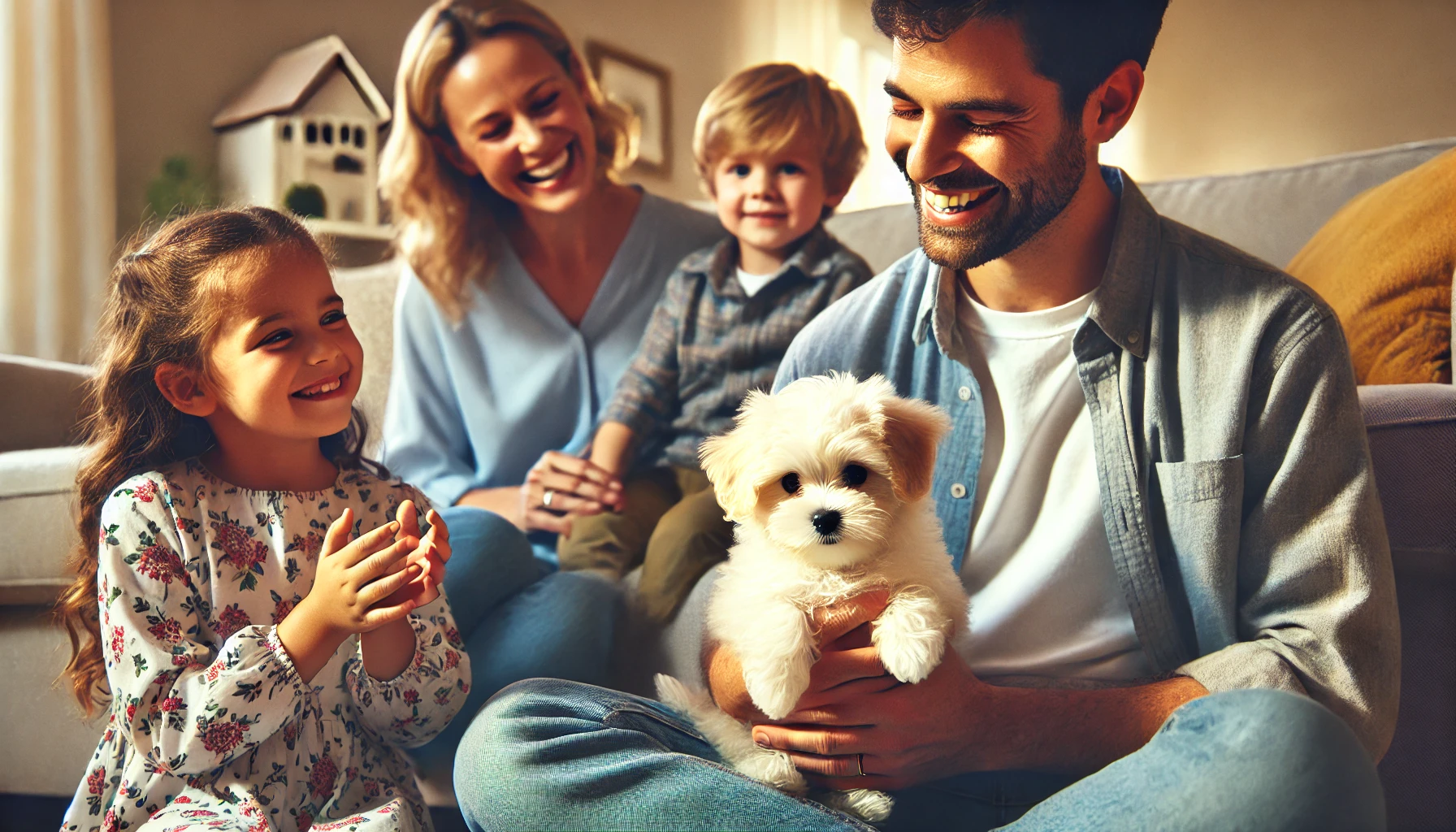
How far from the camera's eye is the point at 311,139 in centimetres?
244

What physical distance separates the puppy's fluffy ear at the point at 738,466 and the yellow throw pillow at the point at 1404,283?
79 cm

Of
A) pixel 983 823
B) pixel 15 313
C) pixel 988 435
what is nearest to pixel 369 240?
pixel 15 313

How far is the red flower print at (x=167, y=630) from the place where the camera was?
987mm

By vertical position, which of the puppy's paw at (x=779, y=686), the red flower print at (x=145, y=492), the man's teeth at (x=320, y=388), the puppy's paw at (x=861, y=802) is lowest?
the puppy's paw at (x=861, y=802)

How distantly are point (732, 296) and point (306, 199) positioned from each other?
4.74 feet

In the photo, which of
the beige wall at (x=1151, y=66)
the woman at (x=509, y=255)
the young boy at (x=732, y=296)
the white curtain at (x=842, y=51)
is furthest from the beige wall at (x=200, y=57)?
the young boy at (x=732, y=296)

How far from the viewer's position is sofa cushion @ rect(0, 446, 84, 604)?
4.77 ft

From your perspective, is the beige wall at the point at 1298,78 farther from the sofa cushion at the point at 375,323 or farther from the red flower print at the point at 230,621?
the sofa cushion at the point at 375,323

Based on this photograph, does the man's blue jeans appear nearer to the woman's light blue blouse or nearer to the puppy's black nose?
the puppy's black nose

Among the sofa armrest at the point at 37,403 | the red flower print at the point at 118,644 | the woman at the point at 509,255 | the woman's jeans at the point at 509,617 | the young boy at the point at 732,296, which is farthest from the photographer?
the sofa armrest at the point at 37,403

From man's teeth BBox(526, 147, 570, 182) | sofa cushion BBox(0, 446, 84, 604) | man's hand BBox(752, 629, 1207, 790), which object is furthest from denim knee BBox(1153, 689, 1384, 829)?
sofa cushion BBox(0, 446, 84, 604)

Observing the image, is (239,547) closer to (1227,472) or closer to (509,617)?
(509,617)

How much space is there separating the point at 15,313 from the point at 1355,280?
101 inches

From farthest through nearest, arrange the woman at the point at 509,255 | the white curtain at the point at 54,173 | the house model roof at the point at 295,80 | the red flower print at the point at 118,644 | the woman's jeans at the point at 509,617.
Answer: the house model roof at the point at 295,80 < the white curtain at the point at 54,173 < the woman at the point at 509,255 < the woman's jeans at the point at 509,617 < the red flower print at the point at 118,644
